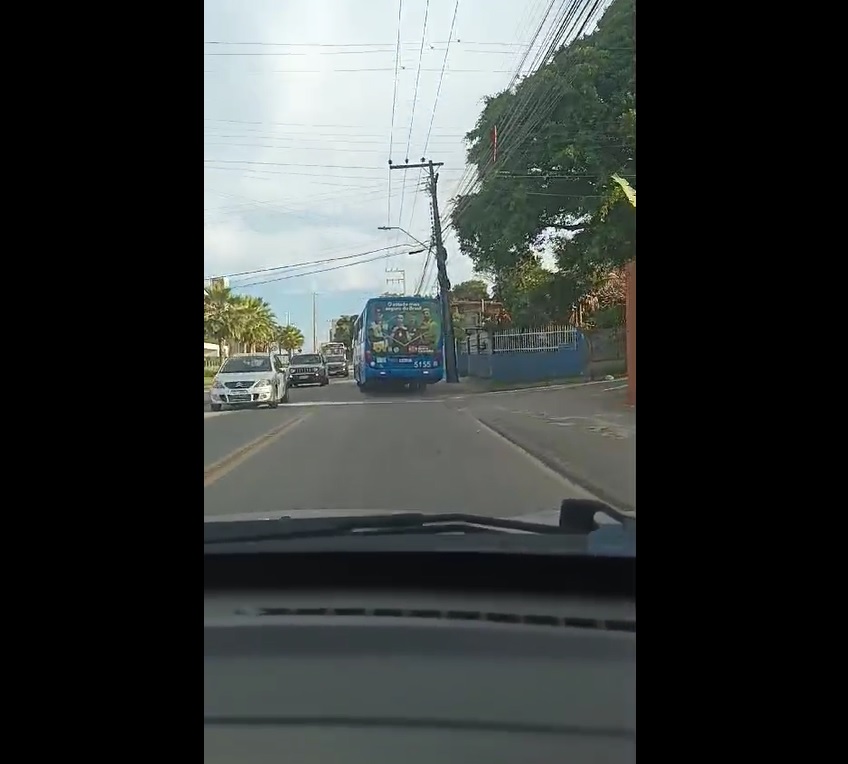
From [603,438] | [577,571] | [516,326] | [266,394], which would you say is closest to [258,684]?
[577,571]

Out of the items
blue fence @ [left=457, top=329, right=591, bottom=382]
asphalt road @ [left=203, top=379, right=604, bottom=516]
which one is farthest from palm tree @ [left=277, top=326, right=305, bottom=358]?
blue fence @ [left=457, top=329, right=591, bottom=382]

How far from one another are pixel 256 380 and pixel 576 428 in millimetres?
2851

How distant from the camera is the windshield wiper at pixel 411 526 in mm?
3617

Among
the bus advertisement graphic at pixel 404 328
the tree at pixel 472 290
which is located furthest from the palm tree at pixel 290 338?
the bus advertisement graphic at pixel 404 328

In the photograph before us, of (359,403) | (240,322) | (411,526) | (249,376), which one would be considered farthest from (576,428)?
(240,322)

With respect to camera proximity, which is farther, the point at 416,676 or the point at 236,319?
the point at 236,319

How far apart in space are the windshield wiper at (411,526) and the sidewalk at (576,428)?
0.15 metres

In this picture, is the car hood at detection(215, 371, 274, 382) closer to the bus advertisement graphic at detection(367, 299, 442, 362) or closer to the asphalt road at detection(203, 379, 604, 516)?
the asphalt road at detection(203, 379, 604, 516)

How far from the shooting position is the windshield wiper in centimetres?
362

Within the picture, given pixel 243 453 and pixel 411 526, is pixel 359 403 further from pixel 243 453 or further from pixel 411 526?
pixel 411 526

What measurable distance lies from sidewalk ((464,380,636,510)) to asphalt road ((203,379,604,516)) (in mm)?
135

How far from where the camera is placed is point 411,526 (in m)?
3.76

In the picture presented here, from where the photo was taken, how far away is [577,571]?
3.42m
